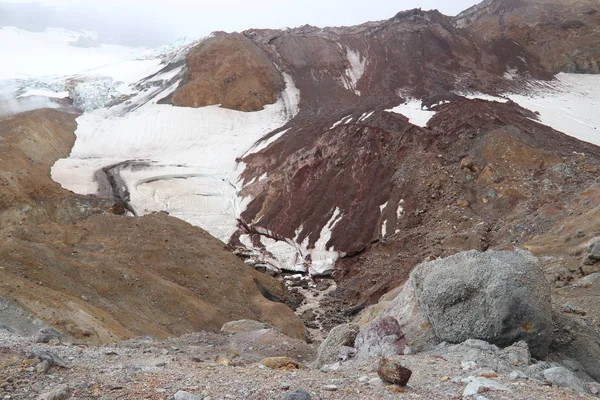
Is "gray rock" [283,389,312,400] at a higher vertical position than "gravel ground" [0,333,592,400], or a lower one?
higher

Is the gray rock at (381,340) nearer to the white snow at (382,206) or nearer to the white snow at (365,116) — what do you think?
the white snow at (382,206)

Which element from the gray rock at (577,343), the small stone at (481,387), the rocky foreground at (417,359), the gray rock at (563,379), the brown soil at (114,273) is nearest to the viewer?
the small stone at (481,387)

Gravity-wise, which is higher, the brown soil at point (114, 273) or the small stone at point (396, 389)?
the small stone at point (396, 389)

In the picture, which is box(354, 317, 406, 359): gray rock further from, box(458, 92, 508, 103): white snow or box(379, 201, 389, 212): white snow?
box(458, 92, 508, 103): white snow

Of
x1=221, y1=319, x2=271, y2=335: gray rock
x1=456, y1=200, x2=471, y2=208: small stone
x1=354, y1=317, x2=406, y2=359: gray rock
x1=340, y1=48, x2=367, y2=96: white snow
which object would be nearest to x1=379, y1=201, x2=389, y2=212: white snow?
x1=456, y1=200, x2=471, y2=208: small stone

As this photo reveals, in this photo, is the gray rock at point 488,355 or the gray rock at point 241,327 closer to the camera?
the gray rock at point 488,355

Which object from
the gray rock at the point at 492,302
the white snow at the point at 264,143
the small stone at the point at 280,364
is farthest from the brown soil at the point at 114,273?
the white snow at the point at 264,143

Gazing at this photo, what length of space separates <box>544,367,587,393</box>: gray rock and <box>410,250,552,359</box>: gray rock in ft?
3.99

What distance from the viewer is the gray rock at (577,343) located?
8.34 m

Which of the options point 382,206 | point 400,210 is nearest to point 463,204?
point 400,210

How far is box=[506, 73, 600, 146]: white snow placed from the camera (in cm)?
3897

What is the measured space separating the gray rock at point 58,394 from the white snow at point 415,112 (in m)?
36.0

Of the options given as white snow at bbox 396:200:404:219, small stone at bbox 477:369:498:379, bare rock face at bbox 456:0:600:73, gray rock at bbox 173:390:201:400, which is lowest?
white snow at bbox 396:200:404:219

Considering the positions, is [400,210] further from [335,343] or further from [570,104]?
[570,104]
